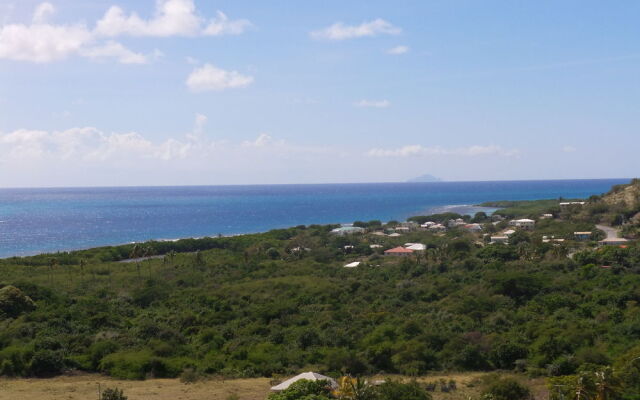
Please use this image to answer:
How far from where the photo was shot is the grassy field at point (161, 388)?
22.8 meters

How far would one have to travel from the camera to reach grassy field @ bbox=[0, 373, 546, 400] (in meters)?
22.8

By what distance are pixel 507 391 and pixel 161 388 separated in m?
15.0

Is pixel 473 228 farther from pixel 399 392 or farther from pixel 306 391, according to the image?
pixel 306 391

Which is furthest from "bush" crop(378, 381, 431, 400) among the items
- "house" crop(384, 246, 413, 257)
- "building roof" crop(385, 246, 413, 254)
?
"building roof" crop(385, 246, 413, 254)

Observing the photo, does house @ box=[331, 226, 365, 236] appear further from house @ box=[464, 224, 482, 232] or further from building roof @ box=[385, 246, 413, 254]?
building roof @ box=[385, 246, 413, 254]

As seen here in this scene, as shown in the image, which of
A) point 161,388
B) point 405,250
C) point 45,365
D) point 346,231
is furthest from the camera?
point 346,231

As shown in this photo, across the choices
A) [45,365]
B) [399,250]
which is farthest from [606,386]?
[399,250]

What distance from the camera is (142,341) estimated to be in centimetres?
3139

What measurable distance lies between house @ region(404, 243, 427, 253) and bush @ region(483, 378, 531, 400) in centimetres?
3965

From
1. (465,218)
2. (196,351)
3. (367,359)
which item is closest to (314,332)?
(367,359)

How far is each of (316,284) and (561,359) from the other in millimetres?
23527

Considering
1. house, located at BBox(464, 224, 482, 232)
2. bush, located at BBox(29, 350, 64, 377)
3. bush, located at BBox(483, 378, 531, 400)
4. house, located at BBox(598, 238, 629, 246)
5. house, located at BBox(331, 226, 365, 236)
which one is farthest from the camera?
house, located at BBox(331, 226, 365, 236)

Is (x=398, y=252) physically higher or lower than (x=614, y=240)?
lower

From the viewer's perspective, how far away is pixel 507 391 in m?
21.3
